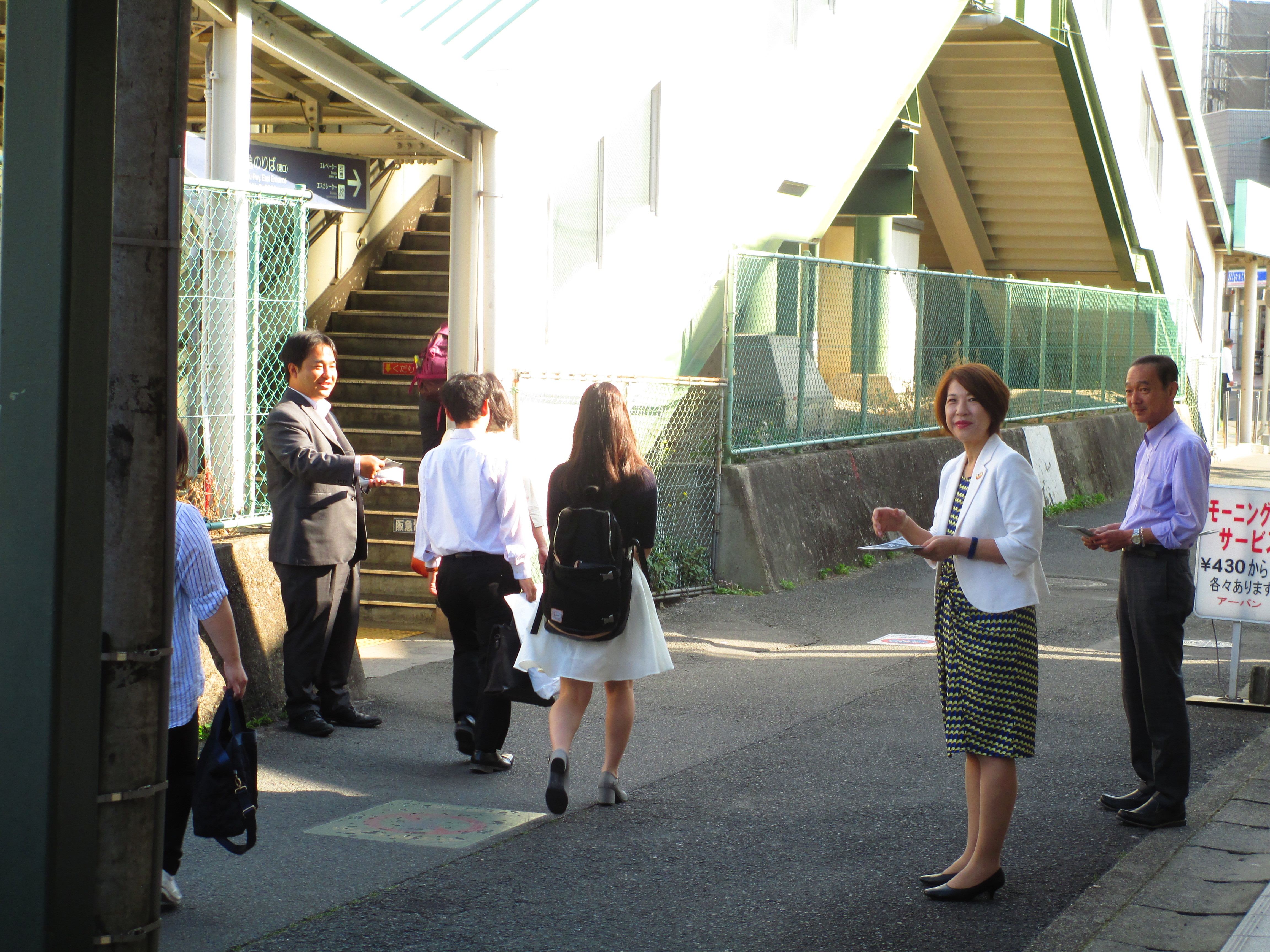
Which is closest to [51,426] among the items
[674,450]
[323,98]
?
[323,98]

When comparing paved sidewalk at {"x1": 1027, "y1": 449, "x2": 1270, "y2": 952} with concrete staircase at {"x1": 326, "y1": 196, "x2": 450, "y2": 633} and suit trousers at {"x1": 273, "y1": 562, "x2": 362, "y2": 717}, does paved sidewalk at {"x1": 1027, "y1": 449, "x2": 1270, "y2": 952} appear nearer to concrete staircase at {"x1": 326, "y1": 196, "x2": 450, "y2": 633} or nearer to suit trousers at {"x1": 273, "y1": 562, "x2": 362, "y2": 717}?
suit trousers at {"x1": 273, "y1": 562, "x2": 362, "y2": 717}

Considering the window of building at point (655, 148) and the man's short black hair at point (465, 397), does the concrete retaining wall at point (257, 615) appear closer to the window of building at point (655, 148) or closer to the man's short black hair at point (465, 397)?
the man's short black hair at point (465, 397)

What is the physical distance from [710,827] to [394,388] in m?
7.52

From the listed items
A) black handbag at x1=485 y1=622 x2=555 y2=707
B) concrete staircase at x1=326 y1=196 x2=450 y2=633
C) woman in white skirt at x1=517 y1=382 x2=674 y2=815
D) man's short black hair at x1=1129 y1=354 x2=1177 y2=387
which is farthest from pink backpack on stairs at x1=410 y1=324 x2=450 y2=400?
→ man's short black hair at x1=1129 y1=354 x2=1177 y2=387

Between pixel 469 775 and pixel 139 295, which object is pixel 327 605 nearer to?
pixel 469 775

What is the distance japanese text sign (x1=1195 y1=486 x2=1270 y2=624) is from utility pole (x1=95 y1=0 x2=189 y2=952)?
6.62m

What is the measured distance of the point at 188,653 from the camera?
14.5ft

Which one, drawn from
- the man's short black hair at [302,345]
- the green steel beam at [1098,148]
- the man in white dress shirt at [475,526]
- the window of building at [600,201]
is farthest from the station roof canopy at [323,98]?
the green steel beam at [1098,148]

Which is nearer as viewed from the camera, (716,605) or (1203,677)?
→ (1203,677)

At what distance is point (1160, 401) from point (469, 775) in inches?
133

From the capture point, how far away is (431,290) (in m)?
13.7

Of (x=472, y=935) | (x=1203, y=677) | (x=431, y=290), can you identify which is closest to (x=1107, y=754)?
(x=1203, y=677)

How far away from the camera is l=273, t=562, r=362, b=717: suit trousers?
6.87 meters

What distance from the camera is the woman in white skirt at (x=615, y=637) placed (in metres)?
5.70
